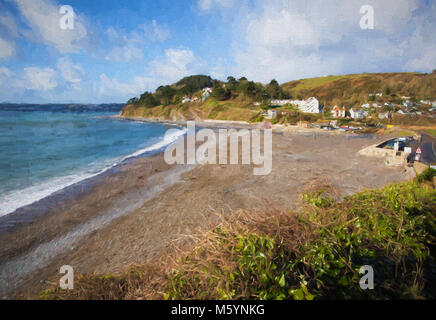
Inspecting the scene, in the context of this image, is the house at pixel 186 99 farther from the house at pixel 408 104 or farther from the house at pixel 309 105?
the house at pixel 408 104

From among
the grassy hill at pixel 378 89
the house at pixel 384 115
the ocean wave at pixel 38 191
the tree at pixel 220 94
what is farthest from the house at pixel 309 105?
the ocean wave at pixel 38 191

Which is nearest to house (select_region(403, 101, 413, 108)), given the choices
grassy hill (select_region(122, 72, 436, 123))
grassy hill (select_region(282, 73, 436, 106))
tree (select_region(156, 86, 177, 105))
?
grassy hill (select_region(122, 72, 436, 123))

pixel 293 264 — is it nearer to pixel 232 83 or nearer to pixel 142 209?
pixel 142 209

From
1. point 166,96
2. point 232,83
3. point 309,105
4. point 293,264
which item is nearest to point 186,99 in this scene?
point 166,96

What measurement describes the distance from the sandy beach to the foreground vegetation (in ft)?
1.34

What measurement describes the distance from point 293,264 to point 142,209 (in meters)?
9.03

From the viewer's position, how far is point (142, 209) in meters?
9.70

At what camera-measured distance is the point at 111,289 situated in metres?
2.38

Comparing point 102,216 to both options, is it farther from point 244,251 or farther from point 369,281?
point 369,281

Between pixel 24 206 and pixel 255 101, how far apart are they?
73045 mm

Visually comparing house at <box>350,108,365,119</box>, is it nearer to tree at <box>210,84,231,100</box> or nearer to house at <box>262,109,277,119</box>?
house at <box>262,109,277,119</box>

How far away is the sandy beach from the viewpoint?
626cm
